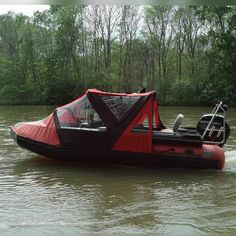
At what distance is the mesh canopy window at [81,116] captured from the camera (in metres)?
9.71

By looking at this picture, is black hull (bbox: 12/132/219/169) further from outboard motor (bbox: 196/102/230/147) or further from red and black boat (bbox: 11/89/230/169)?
outboard motor (bbox: 196/102/230/147)

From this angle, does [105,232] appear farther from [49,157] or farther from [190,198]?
[49,157]

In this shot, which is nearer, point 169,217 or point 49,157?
point 169,217

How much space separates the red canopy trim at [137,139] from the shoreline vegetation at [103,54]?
3422 centimetres

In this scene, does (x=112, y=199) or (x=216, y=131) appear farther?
(x=216, y=131)

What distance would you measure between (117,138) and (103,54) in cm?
4186

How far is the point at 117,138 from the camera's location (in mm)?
9477

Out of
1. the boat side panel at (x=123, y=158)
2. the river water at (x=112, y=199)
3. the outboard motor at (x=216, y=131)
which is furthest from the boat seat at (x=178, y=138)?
the river water at (x=112, y=199)

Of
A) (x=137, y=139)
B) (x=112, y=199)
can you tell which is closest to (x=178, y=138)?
(x=137, y=139)

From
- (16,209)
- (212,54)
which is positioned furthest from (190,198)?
(212,54)

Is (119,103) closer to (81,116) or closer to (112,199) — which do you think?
(81,116)

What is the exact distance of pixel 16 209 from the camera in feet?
22.5

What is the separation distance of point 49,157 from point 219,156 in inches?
140

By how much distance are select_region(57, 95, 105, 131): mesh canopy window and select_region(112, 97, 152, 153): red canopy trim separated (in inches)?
20.5
